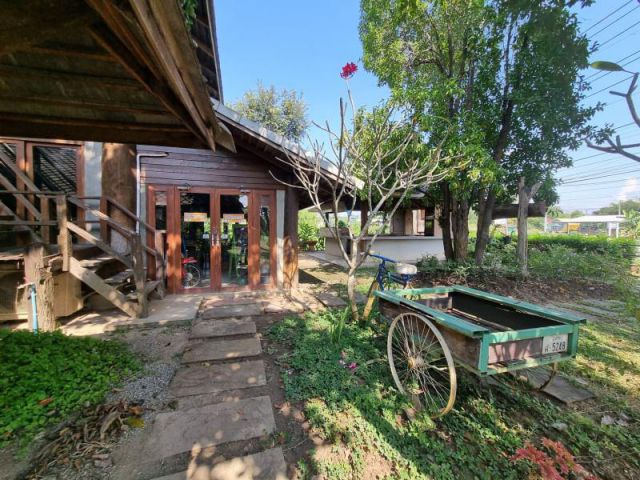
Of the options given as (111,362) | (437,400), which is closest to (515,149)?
(437,400)

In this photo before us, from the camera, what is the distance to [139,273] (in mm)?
4102

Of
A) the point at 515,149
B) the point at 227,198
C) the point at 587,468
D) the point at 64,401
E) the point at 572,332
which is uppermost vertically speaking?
the point at 515,149

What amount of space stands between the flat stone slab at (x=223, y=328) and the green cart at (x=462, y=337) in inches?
77.2

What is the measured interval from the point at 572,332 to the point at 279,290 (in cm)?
480

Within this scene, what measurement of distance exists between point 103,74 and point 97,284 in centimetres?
314

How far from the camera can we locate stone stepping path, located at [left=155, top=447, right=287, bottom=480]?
1650 mm

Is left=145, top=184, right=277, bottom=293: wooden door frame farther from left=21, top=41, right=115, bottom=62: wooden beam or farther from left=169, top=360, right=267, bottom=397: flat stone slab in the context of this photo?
left=21, top=41, right=115, bottom=62: wooden beam

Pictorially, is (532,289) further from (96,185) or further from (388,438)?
(96,185)

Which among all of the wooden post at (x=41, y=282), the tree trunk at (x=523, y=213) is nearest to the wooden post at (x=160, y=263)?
the wooden post at (x=41, y=282)

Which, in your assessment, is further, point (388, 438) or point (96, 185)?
point (96, 185)

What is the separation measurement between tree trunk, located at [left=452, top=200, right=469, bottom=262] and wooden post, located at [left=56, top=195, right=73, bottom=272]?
7837 mm

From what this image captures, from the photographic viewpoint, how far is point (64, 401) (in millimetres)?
2215

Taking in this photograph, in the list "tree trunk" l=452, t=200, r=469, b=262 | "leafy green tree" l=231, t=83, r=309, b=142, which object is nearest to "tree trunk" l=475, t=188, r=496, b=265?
"tree trunk" l=452, t=200, r=469, b=262

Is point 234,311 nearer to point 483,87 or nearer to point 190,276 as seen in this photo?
point 190,276
